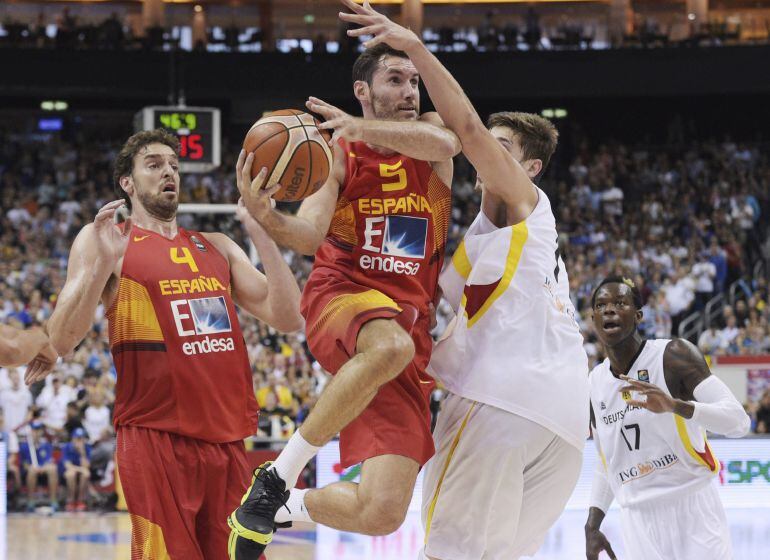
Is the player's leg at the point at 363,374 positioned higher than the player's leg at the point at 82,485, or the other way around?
the player's leg at the point at 363,374

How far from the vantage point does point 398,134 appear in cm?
450

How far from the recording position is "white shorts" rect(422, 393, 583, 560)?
4.60m

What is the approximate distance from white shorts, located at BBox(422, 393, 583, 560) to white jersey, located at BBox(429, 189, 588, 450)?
0.24 feet

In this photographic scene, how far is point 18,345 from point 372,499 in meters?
1.57

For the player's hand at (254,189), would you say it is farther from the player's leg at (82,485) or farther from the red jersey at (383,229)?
the player's leg at (82,485)

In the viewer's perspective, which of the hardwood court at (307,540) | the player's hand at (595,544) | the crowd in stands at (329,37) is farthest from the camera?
the crowd in stands at (329,37)

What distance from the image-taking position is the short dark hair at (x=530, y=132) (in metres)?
5.04

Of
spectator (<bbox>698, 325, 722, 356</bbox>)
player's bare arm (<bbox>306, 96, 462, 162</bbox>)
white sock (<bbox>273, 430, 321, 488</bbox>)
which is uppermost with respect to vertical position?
player's bare arm (<bbox>306, 96, 462, 162</bbox>)

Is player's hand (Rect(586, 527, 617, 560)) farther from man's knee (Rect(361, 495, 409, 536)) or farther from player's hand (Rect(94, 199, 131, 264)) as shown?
player's hand (Rect(94, 199, 131, 264))

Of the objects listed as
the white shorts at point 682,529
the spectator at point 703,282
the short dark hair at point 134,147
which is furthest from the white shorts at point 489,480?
the spectator at point 703,282

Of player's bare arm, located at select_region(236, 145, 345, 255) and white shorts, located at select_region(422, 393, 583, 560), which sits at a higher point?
player's bare arm, located at select_region(236, 145, 345, 255)

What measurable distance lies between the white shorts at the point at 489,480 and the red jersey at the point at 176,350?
1.14 meters

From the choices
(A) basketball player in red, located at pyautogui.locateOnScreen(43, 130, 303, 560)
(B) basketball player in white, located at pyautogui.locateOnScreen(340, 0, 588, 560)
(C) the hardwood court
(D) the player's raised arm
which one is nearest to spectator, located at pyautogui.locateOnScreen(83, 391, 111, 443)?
(C) the hardwood court

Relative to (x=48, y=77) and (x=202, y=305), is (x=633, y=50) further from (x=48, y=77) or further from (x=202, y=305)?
(x=202, y=305)
